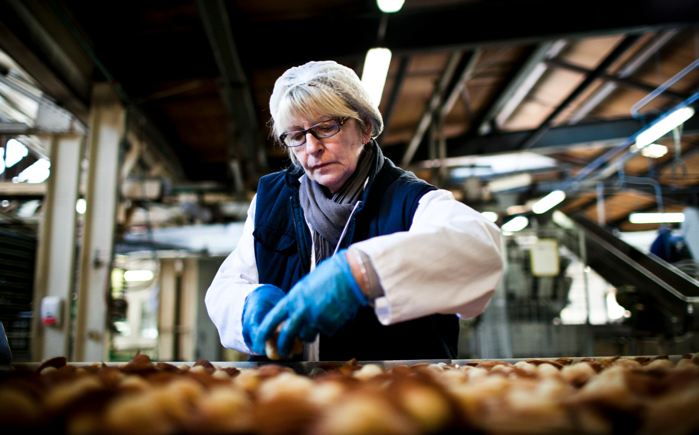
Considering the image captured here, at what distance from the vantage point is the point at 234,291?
4.20ft

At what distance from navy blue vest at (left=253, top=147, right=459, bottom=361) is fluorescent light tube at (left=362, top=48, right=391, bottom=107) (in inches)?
78.4

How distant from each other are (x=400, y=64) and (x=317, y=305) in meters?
4.03

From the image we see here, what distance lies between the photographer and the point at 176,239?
5.38 m

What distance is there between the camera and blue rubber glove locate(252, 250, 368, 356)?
37.8 inches

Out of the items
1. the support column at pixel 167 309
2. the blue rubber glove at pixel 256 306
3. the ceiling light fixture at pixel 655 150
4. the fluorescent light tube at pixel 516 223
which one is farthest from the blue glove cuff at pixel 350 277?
the support column at pixel 167 309

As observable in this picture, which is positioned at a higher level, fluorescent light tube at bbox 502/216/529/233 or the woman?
fluorescent light tube at bbox 502/216/529/233

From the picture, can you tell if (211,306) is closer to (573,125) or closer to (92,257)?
(92,257)

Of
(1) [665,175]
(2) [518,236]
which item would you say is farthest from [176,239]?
(1) [665,175]

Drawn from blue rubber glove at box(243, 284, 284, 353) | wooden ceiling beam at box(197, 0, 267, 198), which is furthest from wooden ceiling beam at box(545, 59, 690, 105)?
blue rubber glove at box(243, 284, 284, 353)

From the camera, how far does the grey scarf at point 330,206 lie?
1.35 m

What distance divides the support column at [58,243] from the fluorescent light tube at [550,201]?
5.38 m

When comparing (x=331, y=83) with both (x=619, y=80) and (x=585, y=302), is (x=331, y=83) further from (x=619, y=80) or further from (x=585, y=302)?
(x=619, y=80)

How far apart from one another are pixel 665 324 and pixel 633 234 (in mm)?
7691

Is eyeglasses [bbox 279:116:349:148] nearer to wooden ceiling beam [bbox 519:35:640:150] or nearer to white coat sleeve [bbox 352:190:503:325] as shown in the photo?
white coat sleeve [bbox 352:190:503:325]
